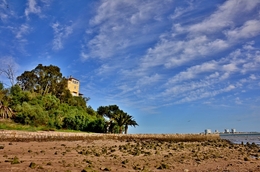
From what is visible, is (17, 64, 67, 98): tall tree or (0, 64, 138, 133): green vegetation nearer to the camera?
(0, 64, 138, 133): green vegetation

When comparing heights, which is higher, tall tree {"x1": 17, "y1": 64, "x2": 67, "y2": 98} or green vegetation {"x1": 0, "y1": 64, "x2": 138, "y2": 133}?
tall tree {"x1": 17, "y1": 64, "x2": 67, "y2": 98}

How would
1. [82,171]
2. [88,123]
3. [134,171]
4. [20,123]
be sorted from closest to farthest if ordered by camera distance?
[82,171] < [134,171] < [20,123] < [88,123]

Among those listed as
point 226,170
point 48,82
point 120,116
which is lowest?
point 226,170

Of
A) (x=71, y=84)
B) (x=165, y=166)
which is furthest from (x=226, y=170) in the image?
(x=71, y=84)

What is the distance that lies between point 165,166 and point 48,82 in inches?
2198

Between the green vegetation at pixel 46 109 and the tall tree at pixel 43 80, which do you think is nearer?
the green vegetation at pixel 46 109

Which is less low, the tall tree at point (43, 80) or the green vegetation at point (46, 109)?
the tall tree at point (43, 80)

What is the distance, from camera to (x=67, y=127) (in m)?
46.0

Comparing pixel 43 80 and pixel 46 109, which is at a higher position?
pixel 43 80

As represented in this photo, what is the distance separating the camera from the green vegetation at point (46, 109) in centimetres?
3783

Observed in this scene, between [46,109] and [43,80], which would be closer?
[46,109]

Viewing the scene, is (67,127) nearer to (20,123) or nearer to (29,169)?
(20,123)

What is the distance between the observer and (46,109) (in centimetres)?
4862

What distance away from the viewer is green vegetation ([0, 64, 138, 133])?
37831mm
